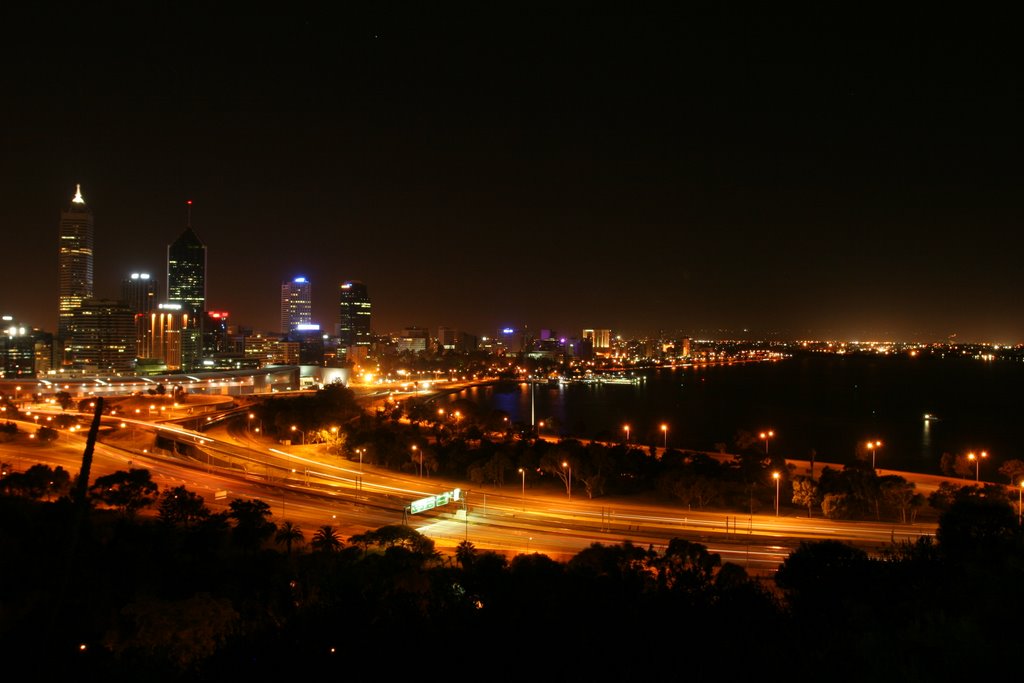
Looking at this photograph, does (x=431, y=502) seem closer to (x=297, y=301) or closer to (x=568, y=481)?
(x=568, y=481)

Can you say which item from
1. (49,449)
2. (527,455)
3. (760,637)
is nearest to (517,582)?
(760,637)

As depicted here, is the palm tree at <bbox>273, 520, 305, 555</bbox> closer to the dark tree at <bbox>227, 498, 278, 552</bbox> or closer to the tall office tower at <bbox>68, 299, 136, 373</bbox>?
the dark tree at <bbox>227, 498, 278, 552</bbox>

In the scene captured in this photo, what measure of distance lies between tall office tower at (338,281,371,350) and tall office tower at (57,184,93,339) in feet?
78.0

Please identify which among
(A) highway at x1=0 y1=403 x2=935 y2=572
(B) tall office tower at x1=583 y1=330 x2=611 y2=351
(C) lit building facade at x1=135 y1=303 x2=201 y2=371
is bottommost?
(A) highway at x1=0 y1=403 x2=935 y2=572

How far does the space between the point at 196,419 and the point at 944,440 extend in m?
20.3

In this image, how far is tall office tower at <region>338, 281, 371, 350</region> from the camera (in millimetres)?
69750

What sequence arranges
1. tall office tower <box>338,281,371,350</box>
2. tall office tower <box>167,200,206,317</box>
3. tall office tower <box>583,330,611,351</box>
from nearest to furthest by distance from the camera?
tall office tower <box>167,200,206,317</box>
tall office tower <box>338,281,371,350</box>
tall office tower <box>583,330,611,351</box>

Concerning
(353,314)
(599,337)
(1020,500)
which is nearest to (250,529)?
(1020,500)

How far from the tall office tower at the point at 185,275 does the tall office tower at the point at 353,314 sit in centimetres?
1540

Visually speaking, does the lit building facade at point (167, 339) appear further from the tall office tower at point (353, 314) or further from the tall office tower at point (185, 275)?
the tall office tower at point (353, 314)

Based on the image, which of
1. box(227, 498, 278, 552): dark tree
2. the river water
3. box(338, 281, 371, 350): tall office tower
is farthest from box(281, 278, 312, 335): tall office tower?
box(227, 498, 278, 552): dark tree

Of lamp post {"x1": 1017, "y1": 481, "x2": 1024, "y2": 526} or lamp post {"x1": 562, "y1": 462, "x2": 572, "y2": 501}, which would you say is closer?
lamp post {"x1": 1017, "y1": 481, "x2": 1024, "y2": 526}

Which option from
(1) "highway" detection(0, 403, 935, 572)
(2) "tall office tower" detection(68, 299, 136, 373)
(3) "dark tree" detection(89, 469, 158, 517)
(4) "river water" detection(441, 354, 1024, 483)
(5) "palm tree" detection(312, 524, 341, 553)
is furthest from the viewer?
(2) "tall office tower" detection(68, 299, 136, 373)

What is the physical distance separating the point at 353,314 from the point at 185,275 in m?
17.2
